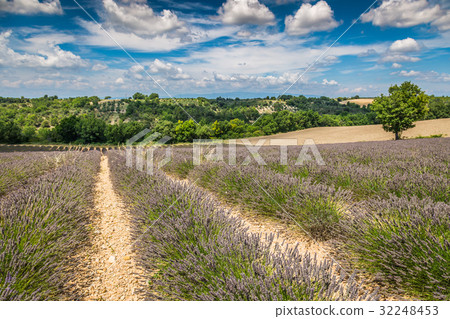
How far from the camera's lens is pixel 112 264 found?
8.56 ft

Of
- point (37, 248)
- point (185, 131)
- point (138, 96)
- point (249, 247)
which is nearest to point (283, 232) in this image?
point (249, 247)

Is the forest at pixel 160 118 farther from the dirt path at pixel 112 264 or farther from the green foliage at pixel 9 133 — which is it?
the dirt path at pixel 112 264

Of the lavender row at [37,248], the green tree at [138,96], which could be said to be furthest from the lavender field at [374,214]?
the green tree at [138,96]

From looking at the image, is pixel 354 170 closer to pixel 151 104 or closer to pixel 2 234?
pixel 2 234

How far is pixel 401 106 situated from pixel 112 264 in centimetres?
2847

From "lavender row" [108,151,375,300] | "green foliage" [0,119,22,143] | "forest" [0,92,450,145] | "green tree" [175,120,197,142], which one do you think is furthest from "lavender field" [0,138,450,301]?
"green foliage" [0,119,22,143]

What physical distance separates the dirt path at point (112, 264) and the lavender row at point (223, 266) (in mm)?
209

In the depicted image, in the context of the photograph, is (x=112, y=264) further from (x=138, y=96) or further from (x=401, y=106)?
(x=138, y=96)

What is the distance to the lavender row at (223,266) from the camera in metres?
1.45

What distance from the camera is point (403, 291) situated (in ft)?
5.94

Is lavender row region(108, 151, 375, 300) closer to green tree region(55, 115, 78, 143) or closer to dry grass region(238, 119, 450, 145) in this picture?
dry grass region(238, 119, 450, 145)

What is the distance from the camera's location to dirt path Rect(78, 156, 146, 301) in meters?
2.12

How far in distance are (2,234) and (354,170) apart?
5.11 meters

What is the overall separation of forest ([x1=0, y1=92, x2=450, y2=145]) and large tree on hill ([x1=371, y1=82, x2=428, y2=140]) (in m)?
9.98
